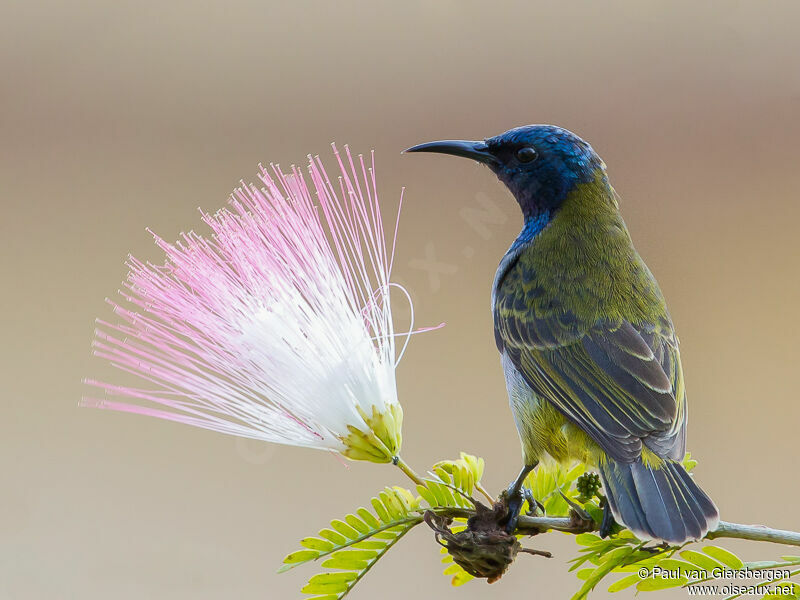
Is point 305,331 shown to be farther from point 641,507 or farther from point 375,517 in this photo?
point 641,507

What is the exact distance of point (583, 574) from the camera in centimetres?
121

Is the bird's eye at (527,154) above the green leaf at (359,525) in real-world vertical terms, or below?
above

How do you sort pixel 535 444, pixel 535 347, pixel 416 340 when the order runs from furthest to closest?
pixel 416 340, pixel 535 347, pixel 535 444

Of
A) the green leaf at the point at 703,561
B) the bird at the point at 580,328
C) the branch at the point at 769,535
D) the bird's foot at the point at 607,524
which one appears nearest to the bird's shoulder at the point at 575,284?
the bird at the point at 580,328

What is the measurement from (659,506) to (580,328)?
0.57m

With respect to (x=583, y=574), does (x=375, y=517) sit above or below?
above

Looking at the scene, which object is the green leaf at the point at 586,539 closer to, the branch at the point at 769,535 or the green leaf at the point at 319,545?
the branch at the point at 769,535

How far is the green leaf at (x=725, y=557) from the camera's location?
1124mm

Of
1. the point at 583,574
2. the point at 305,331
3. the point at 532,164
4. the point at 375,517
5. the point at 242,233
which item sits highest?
the point at 532,164

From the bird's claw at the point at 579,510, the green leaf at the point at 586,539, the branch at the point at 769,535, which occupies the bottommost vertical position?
the branch at the point at 769,535

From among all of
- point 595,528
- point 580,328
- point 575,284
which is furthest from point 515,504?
point 575,284

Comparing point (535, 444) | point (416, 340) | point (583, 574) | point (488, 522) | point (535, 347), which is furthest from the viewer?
point (416, 340)

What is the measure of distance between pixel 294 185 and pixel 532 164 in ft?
2.62

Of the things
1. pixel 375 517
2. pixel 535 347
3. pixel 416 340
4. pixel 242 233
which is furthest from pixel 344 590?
pixel 416 340
